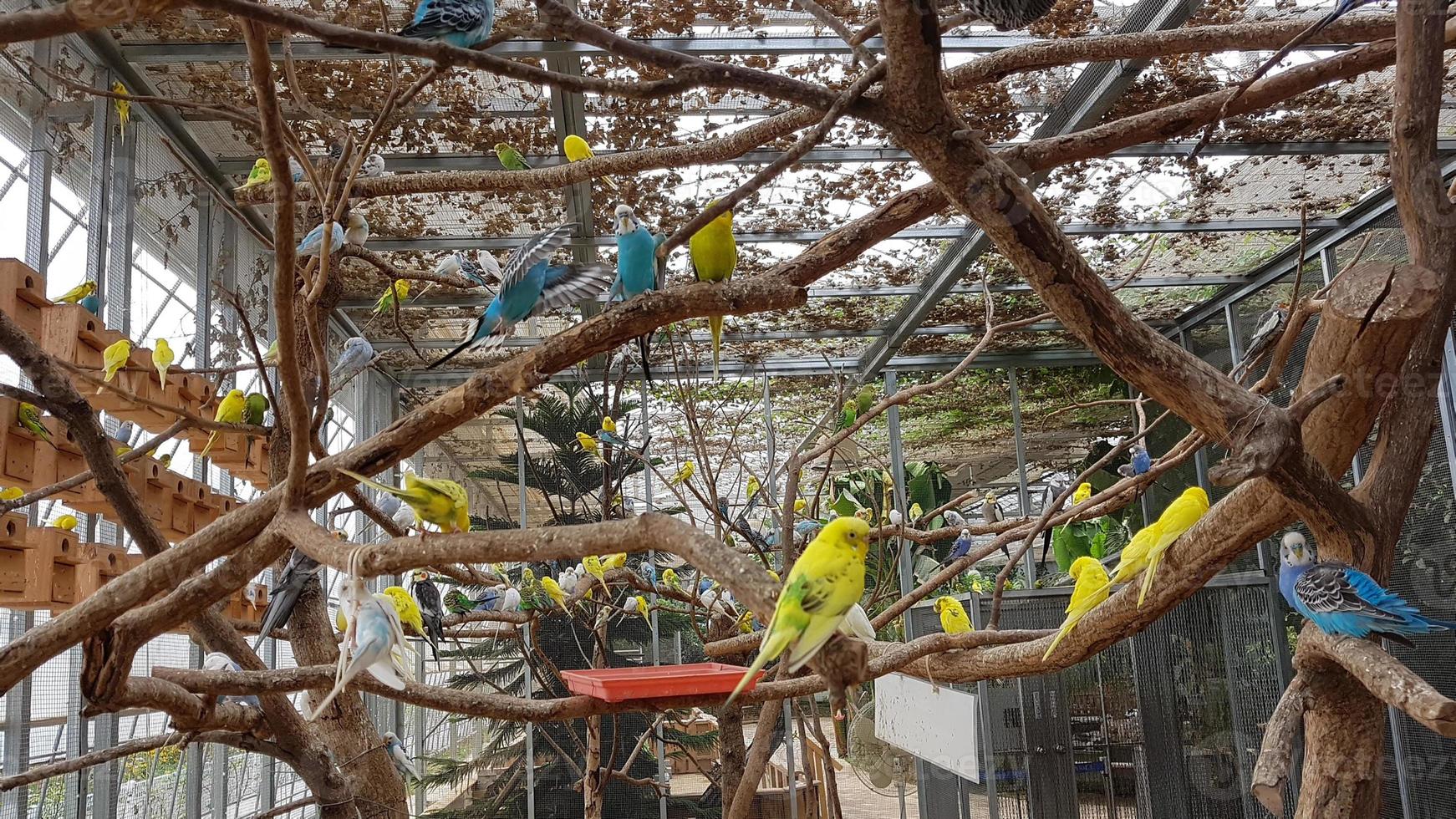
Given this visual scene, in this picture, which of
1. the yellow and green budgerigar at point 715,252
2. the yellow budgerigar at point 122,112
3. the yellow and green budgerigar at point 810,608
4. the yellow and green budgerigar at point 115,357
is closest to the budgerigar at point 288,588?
the yellow and green budgerigar at point 115,357

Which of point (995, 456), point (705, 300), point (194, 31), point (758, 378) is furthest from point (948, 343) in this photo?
point (705, 300)

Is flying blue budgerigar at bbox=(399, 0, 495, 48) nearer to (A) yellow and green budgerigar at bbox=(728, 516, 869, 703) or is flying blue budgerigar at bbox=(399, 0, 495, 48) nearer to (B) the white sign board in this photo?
(A) yellow and green budgerigar at bbox=(728, 516, 869, 703)

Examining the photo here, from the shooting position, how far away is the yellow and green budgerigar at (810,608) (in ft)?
2.68

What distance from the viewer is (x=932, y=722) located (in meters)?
2.97

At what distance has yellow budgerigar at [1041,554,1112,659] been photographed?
1.72 meters

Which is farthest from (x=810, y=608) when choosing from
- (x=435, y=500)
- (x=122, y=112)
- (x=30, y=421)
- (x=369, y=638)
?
(x=122, y=112)

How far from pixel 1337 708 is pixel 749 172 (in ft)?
10.2

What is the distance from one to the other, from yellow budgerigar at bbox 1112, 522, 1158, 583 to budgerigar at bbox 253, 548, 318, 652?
1617 millimetres

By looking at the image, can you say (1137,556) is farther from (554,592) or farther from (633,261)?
(554,592)

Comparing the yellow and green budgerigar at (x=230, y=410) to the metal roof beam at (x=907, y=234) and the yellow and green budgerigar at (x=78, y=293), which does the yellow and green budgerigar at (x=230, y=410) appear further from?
the metal roof beam at (x=907, y=234)

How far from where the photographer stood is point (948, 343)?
6570 millimetres

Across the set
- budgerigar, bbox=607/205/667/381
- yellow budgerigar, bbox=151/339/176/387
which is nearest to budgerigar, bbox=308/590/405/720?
budgerigar, bbox=607/205/667/381

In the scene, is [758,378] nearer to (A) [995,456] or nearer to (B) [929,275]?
(B) [929,275]

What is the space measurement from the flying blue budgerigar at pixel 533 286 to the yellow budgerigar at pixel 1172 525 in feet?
3.98
